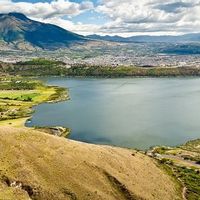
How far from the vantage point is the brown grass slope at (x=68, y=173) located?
5466cm

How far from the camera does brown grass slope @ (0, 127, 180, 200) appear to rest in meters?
54.7

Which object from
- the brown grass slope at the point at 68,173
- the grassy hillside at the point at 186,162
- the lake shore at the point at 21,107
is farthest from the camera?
the lake shore at the point at 21,107

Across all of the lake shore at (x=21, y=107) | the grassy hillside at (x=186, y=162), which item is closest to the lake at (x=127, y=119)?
the lake shore at (x=21, y=107)

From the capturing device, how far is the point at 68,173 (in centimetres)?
5934

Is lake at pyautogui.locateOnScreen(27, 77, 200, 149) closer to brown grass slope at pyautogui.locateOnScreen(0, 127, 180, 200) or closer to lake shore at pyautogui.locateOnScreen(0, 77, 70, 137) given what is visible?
lake shore at pyautogui.locateOnScreen(0, 77, 70, 137)

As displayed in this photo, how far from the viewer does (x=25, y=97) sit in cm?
18900

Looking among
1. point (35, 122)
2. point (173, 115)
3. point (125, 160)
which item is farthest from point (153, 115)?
point (125, 160)

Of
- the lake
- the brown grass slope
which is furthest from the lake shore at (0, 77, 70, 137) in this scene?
the brown grass slope

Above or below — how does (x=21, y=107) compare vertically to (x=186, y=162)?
below

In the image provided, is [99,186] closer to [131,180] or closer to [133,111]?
[131,180]

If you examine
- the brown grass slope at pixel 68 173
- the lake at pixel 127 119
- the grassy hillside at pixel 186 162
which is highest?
the brown grass slope at pixel 68 173

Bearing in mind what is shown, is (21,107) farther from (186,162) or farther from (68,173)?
(68,173)

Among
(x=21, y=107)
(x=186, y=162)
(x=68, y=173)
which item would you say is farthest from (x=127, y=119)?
(x=68, y=173)

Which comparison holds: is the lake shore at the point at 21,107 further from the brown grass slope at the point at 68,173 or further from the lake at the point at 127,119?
the brown grass slope at the point at 68,173
